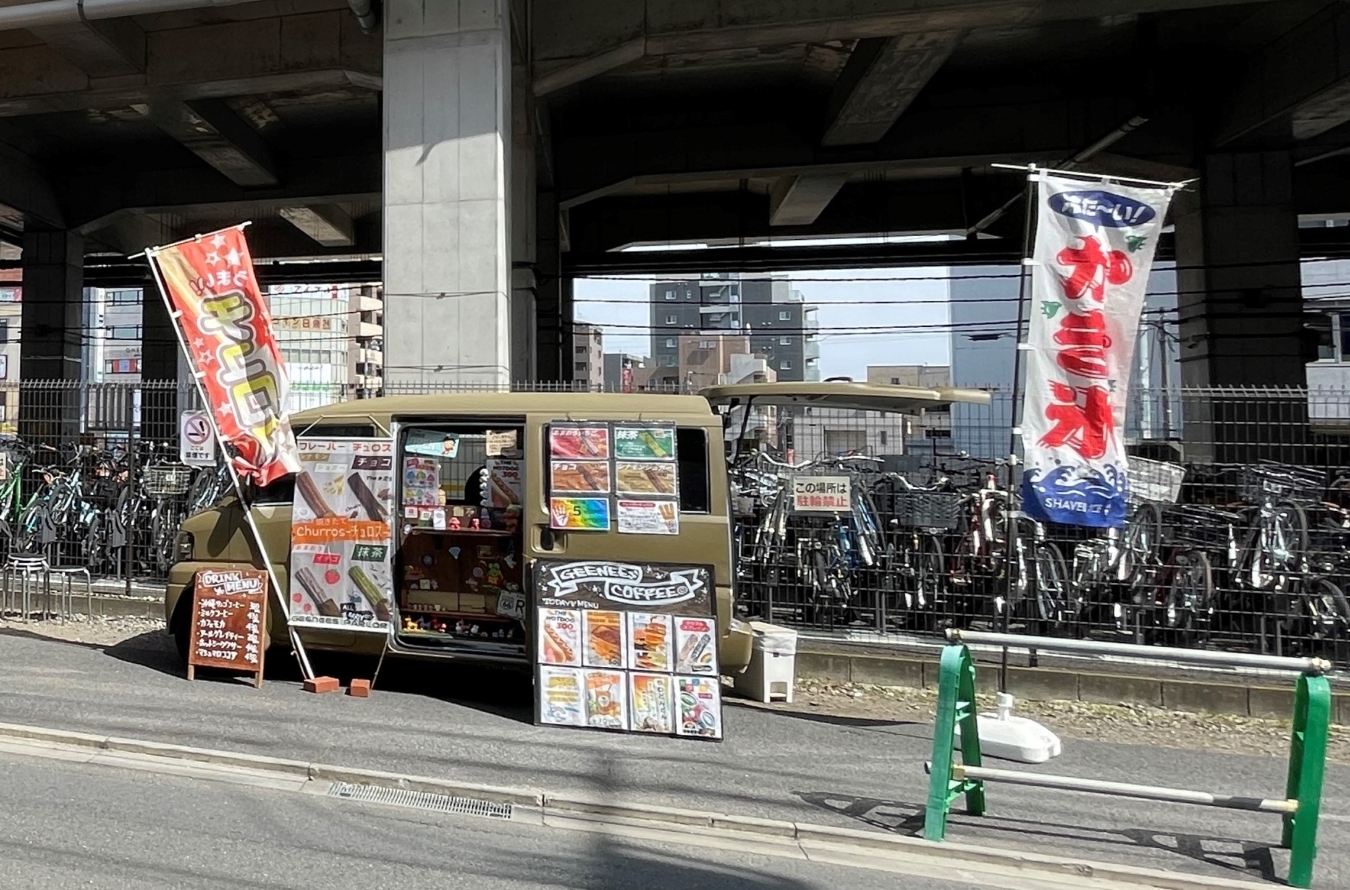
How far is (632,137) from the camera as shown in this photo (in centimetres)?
1770

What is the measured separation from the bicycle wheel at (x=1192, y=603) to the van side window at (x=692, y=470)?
14.3 feet

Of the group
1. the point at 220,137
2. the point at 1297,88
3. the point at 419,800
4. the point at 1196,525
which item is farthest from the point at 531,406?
the point at 1297,88

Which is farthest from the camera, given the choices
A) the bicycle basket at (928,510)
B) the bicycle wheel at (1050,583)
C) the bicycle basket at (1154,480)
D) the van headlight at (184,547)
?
the bicycle basket at (928,510)

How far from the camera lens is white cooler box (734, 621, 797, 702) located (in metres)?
6.55

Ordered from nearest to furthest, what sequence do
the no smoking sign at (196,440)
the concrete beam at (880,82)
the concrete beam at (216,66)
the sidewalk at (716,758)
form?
the sidewalk at (716,758) → the no smoking sign at (196,440) → the concrete beam at (216,66) → the concrete beam at (880,82)

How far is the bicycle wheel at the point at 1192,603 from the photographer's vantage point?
293 inches

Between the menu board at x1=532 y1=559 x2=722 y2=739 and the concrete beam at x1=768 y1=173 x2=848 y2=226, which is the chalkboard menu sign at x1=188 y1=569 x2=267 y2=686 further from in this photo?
the concrete beam at x1=768 y1=173 x2=848 y2=226

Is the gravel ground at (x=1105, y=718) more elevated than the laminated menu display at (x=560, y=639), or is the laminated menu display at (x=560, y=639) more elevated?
the laminated menu display at (x=560, y=639)

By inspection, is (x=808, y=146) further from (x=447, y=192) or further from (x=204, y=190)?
(x=204, y=190)

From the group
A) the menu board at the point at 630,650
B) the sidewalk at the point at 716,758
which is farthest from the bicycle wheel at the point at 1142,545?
the menu board at the point at 630,650

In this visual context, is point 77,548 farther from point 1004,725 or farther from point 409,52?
point 1004,725

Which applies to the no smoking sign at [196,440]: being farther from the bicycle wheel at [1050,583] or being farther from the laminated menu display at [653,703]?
the bicycle wheel at [1050,583]

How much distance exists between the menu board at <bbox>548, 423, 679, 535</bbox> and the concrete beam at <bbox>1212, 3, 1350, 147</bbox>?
13.0 meters

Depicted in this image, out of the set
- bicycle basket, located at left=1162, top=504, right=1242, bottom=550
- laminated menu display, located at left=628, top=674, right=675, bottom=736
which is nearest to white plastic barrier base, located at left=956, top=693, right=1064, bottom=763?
laminated menu display, located at left=628, top=674, right=675, bottom=736
